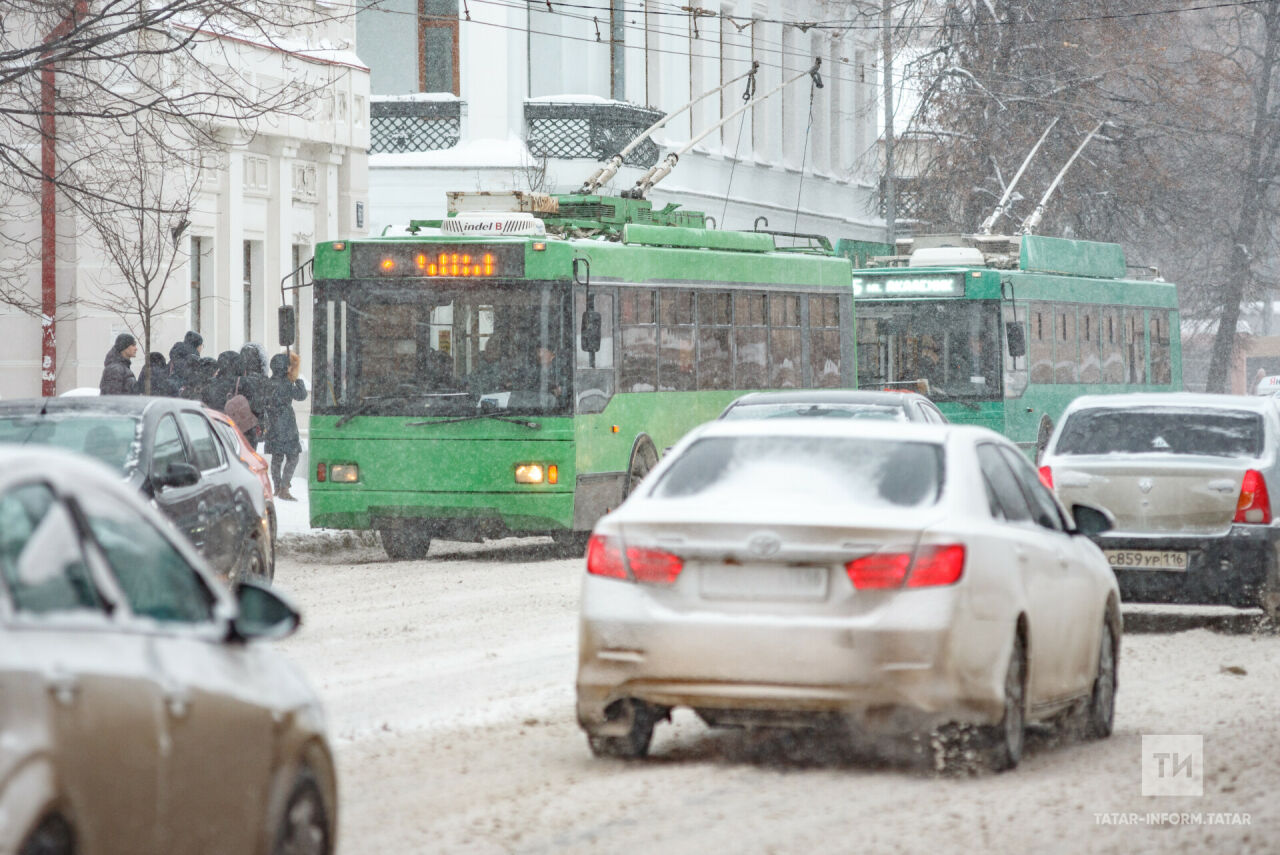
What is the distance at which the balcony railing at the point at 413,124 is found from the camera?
43531 mm

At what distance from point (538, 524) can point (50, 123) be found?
6.62 meters

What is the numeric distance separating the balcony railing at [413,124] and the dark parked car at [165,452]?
2831 cm

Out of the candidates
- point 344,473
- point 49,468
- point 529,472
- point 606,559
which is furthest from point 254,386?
point 49,468

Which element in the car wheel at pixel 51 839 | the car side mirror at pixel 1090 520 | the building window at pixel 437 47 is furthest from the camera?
the building window at pixel 437 47

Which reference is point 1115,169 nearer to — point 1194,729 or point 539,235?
point 539,235

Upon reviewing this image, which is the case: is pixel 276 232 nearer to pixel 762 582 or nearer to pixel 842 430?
pixel 842 430

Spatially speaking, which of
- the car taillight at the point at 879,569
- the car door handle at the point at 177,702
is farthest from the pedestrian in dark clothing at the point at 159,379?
the car door handle at the point at 177,702

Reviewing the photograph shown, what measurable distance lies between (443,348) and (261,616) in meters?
15.6

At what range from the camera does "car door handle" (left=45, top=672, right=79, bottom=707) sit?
15.4 ft

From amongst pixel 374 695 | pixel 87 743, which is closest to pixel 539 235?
pixel 374 695

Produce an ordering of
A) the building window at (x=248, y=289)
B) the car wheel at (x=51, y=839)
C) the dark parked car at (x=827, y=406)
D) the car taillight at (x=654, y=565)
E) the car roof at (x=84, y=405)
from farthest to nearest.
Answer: the building window at (x=248, y=289), the dark parked car at (x=827, y=406), the car roof at (x=84, y=405), the car taillight at (x=654, y=565), the car wheel at (x=51, y=839)

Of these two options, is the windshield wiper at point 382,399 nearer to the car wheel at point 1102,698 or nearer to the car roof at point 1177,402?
the car roof at point 1177,402

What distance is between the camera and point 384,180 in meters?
44.0

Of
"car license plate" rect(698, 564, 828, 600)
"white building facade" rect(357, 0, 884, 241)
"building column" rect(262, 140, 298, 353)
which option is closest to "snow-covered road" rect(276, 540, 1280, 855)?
"car license plate" rect(698, 564, 828, 600)
